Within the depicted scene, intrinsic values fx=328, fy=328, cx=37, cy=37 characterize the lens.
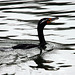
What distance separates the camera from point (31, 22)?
1797 centimetres

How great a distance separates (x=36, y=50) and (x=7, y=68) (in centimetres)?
276

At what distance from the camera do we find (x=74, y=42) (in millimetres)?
14297

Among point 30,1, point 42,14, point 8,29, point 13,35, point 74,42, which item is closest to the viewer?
point 74,42

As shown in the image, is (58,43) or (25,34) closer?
(58,43)

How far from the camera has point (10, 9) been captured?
21.3m

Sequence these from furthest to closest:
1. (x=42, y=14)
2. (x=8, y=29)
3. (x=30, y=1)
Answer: (x=30, y=1) < (x=42, y=14) < (x=8, y=29)

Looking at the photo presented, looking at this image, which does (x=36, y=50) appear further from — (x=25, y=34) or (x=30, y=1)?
(x=30, y=1)

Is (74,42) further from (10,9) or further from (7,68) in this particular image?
(10,9)

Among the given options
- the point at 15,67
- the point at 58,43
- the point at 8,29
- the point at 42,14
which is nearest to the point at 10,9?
the point at 42,14

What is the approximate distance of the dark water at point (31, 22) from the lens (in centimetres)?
1473

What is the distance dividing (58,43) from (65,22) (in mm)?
3448

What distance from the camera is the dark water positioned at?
48.3 feet

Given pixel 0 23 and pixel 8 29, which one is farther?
pixel 0 23

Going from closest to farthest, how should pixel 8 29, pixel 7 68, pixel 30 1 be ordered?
pixel 7 68 → pixel 8 29 → pixel 30 1
